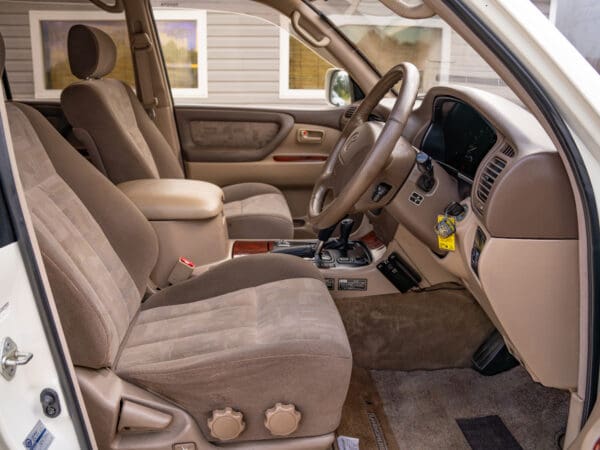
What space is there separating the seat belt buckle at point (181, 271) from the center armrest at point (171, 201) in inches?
6.4

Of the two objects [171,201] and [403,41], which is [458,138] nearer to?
[171,201]

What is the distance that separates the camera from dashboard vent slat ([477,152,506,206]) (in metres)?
1.34

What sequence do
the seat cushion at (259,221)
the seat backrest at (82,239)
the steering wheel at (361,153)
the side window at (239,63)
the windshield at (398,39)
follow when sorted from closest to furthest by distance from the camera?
the seat backrest at (82,239) < the steering wheel at (361,153) < the seat cushion at (259,221) < the windshield at (398,39) < the side window at (239,63)

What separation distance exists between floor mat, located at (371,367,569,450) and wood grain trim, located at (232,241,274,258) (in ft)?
2.24

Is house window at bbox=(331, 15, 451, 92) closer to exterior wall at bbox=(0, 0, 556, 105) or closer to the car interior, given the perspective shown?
the car interior

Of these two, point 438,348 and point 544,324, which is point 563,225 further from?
point 438,348

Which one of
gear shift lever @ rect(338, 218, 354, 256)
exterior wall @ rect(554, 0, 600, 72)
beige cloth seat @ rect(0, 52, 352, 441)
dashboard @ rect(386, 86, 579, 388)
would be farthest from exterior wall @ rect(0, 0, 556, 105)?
dashboard @ rect(386, 86, 579, 388)

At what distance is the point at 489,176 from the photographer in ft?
4.50

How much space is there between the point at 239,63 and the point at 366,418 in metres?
3.65

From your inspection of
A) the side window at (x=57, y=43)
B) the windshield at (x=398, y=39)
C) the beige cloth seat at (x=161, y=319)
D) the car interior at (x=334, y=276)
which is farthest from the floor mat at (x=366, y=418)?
the side window at (x=57, y=43)

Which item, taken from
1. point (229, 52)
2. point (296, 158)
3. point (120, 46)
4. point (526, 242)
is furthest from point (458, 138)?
point (229, 52)

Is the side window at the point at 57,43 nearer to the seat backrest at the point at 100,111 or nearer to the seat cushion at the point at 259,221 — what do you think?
the seat backrest at the point at 100,111

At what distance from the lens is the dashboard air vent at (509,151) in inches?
52.0

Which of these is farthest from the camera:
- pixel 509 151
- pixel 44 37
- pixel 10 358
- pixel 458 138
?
pixel 44 37
